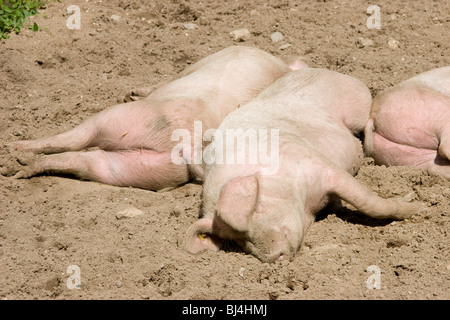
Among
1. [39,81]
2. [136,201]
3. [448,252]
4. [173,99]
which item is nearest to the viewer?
[448,252]

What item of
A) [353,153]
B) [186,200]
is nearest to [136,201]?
[186,200]

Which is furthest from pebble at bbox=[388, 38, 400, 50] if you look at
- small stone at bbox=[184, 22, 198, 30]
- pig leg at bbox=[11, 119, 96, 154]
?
pig leg at bbox=[11, 119, 96, 154]

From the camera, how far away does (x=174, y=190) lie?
16.1 feet

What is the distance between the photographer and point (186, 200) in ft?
15.4

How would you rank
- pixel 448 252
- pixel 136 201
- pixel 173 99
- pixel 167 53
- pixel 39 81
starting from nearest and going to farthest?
pixel 448 252, pixel 136 201, pixel 173 99, pixel 39 81, pixel 167 53

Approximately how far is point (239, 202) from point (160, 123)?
1382 mm

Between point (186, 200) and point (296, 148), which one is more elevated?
point (296, 148)

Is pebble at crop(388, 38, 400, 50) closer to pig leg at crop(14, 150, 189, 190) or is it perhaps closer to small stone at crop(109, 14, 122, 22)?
pig leg at crop(14, 150, 189, 190)

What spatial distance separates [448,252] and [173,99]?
2.32 m

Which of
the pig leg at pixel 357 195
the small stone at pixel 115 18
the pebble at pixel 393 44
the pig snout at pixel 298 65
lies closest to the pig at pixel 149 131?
the pig snout at pixel 298 65

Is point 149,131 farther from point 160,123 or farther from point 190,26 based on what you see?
point 190,26

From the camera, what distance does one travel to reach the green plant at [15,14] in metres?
6.81

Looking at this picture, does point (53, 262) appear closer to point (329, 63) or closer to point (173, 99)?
point (173, 99)

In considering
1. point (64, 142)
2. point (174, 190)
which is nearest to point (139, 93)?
point (64, 142)
